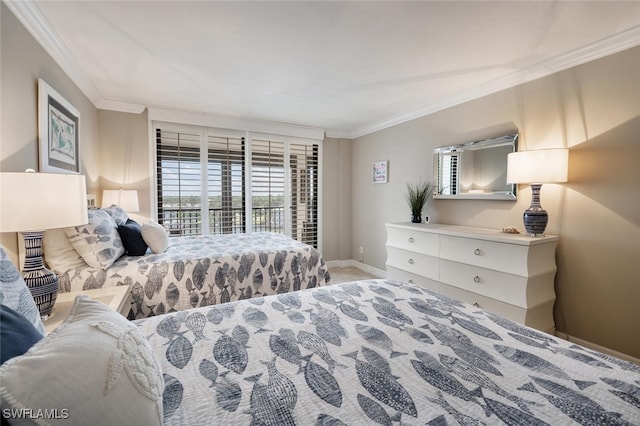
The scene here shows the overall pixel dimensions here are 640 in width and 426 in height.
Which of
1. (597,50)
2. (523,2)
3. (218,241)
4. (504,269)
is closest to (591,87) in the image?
(597,50)

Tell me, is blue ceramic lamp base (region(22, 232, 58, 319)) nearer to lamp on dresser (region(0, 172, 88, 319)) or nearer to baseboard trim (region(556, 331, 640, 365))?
lamp on dresser (region(0, 172, 88, 319))

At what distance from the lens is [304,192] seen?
470cm

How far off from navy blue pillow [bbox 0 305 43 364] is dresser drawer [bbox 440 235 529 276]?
2729mm

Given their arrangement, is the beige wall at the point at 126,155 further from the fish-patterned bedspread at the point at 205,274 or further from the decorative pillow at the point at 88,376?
the decorative pillow at the point at 88,376

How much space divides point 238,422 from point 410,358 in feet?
1.98

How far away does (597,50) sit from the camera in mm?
2104

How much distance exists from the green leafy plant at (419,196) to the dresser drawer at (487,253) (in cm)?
74

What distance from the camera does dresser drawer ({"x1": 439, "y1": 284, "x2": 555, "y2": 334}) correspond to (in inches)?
86.0

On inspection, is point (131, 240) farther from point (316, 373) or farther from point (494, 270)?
point (494, 270)

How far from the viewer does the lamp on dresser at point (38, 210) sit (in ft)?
4.27

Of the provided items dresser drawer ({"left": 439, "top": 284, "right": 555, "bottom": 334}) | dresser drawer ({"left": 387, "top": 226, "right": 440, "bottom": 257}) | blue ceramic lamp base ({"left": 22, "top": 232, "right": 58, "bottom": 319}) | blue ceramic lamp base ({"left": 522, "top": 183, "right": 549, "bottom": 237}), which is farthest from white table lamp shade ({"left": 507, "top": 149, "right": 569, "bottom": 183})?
blue ceramic lamp base ({"left": 22, "top": 232, "right": 58, "bottom": 319})

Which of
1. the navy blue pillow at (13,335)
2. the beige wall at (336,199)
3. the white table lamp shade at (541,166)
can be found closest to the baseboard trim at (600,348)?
the white table lamp shade at (541,166)

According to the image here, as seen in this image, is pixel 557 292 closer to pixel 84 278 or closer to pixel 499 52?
pixel 499 52

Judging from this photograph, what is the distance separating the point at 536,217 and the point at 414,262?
46.7 inches
